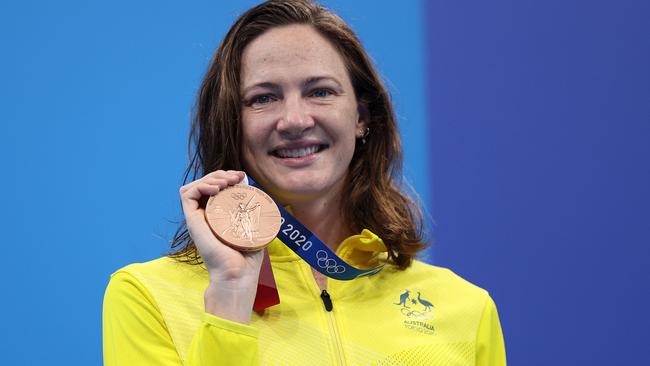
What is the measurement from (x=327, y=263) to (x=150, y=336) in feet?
1.36

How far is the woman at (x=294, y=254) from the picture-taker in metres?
1.79

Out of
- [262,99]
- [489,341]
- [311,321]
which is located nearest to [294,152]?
[262,99]

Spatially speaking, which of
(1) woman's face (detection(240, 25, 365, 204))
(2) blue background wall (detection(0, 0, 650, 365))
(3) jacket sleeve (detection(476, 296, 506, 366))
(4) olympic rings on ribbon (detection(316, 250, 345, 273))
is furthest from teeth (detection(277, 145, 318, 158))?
(2) blue background wall (detection(0, 0, 650, 365))

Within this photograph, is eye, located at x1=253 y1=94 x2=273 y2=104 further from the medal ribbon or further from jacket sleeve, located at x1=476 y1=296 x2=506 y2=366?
jacket sleeve, located at x1=476 y1=296 x2=506 y2=366

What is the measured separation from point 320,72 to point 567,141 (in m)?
1.54

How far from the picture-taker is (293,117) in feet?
6.54

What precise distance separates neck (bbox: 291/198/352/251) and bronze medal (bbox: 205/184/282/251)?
36 centimetres

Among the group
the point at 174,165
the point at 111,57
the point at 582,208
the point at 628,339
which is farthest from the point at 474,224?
the point at 111,57

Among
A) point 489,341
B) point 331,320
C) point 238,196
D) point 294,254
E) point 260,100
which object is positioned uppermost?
point 260,100

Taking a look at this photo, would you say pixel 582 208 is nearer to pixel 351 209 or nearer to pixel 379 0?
pixel 379 0

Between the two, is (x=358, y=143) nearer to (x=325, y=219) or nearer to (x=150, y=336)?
(x=325, y=219)

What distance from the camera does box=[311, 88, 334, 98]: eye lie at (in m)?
2.08

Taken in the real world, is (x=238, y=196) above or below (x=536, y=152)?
above

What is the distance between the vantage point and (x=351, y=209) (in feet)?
7.49
